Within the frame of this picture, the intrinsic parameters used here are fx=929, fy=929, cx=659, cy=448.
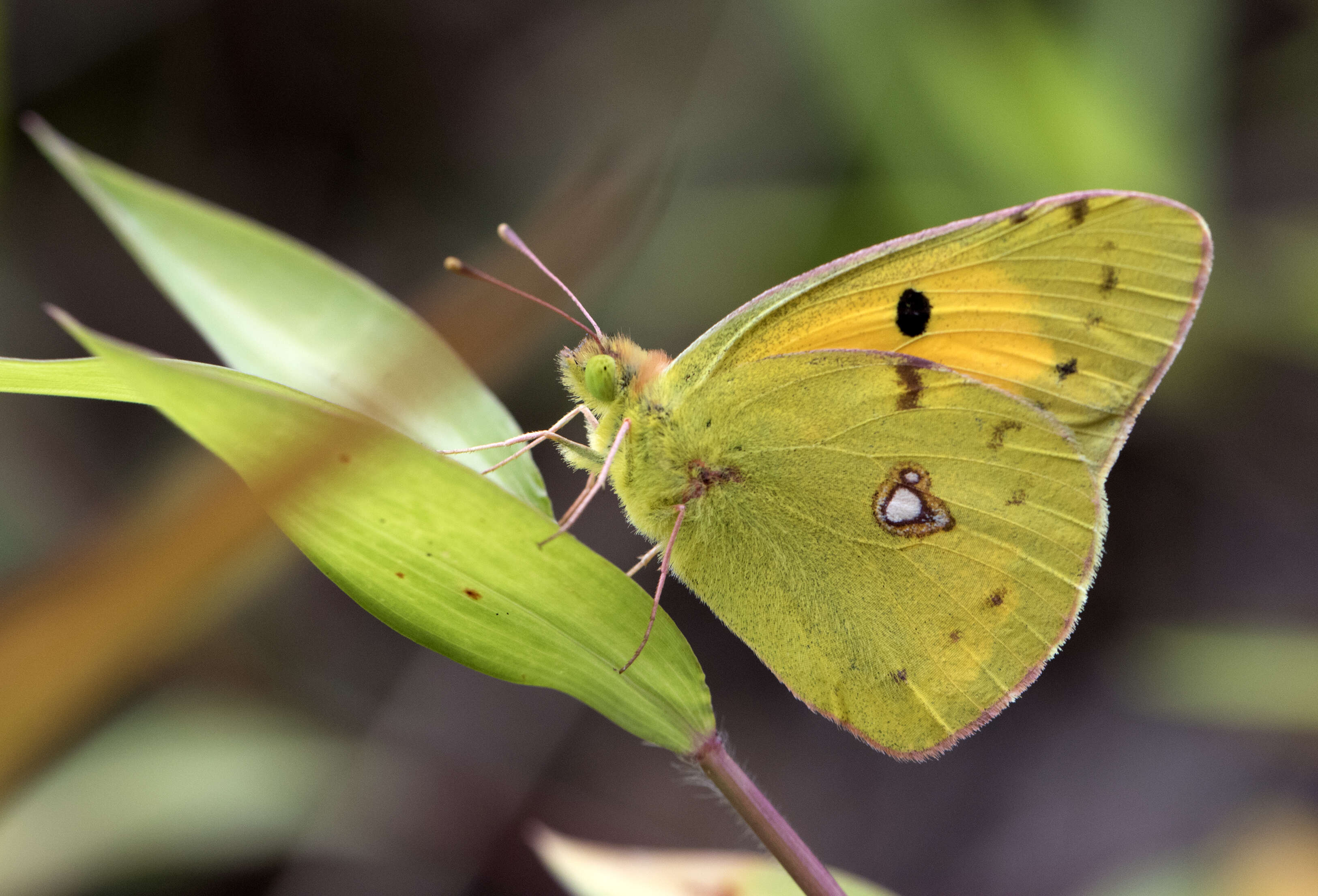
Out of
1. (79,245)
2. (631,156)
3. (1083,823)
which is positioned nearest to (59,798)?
(79,245)

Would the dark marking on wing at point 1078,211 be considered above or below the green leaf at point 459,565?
above

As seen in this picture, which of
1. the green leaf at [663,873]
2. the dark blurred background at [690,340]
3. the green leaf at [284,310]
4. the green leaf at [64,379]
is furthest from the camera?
the dark blurred background at [690,340]

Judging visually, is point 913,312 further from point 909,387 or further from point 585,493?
point 585,493

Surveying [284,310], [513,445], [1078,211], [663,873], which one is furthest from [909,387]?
[284,310]

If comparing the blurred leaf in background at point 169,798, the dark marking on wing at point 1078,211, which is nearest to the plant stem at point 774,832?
the dark marking on wing at point 1078,211

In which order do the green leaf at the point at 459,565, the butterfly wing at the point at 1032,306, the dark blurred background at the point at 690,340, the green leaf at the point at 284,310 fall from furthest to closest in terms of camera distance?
1. the dark blurred background at the point at 690,340
2. the butterfly wing at the point at 1032,306
3. the green leaf at the point at 284,310
4. the green leaf at the point at 459,565

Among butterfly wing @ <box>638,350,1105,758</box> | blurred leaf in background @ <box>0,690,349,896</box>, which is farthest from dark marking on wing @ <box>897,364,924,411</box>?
blurred leaf in background @ <box>0,690,349,896</box>

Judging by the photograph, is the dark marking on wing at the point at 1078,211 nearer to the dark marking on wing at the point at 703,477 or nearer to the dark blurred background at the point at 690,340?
the dark marking on wing at the point at 703,477

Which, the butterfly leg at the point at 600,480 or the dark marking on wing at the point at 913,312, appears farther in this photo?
the dark marking on wing at the point at 913,312

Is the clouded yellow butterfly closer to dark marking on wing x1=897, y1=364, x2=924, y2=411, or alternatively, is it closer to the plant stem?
dark marking on wing x1=897, y1=364, x2=924, y2=411

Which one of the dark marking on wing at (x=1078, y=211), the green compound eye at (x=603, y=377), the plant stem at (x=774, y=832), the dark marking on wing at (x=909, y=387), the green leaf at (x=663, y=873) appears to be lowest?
the green leaf at (x=663, y=873)
